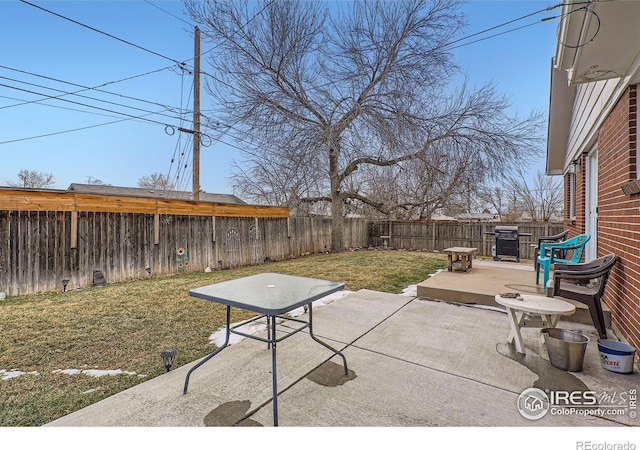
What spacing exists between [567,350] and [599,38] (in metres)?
2.34

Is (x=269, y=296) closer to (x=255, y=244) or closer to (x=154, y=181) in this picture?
(x=255, y=244)

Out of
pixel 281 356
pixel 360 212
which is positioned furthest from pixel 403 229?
pixel 281 356

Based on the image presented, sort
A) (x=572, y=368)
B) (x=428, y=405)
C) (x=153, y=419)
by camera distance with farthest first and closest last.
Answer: (x=572, y=368)
(x=428, y=405)
(x=153, y=419)

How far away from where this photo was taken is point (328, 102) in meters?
8.98

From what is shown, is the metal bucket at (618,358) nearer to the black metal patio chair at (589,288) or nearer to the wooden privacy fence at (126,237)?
the black metal patio chair at (589,288)

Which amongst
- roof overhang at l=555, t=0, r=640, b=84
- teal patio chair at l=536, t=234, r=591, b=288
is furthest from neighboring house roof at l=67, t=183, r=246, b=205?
roof overhang at l=555, t=0, r=640, b=84

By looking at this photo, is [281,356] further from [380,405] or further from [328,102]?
[328,102]

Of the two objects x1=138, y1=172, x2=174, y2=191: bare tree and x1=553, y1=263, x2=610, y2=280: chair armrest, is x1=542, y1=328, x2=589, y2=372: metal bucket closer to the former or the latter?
x1=553, y1=263, x2=610, y2=280: chair armrest

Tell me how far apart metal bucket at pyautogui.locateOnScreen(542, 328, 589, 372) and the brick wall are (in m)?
0.53

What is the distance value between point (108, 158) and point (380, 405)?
56.3 ft

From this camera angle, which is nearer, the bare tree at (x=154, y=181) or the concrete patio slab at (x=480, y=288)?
the concrete patio slab at (x=480, y=288)

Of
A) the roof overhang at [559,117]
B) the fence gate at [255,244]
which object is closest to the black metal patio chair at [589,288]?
the roof overhang at [559,117]

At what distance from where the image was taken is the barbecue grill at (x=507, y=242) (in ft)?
25.9

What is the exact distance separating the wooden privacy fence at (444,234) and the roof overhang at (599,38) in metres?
7.66
